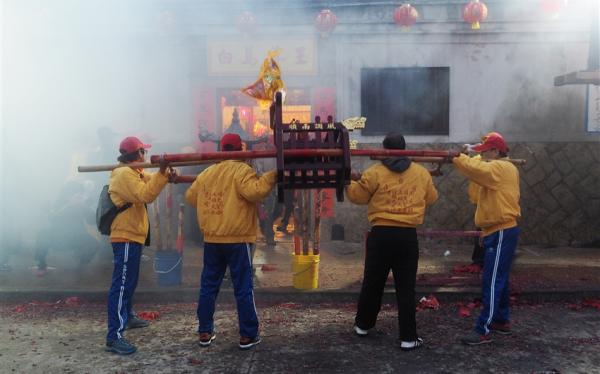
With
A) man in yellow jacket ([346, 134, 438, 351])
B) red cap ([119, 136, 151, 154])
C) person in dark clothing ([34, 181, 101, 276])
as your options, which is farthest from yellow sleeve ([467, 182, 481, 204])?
person in dark clothing ([34, 181, 101, 276])

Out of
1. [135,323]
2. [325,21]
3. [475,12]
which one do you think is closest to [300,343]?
[135,323]

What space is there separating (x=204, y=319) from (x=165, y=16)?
5.64 m

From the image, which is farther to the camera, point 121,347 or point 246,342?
point 246,342

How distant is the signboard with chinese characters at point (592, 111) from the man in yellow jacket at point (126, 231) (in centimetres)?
805

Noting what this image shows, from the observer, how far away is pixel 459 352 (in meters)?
4.64

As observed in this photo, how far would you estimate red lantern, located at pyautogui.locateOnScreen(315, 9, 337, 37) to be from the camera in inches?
343

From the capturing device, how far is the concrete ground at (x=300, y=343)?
14.3ft

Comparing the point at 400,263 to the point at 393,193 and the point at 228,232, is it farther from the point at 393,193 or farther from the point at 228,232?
the point at 228,232

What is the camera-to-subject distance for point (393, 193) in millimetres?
4672

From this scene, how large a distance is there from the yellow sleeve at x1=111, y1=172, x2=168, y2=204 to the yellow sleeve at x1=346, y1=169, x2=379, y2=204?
5.36 ft

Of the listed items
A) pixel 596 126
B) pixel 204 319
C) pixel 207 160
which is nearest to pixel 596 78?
pixel 596 126

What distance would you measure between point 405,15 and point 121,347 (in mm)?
6602

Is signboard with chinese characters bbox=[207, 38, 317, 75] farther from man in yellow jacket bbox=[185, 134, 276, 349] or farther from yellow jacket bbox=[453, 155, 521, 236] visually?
yellow jacket bbox=[453, 155, 521, 236]

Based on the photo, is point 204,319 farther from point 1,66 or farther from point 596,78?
point 1,66
